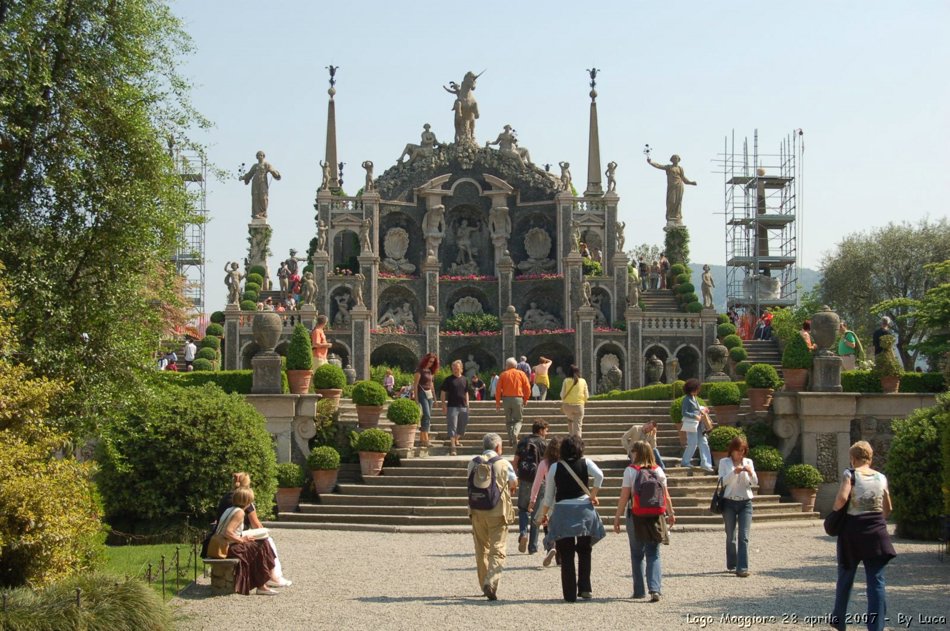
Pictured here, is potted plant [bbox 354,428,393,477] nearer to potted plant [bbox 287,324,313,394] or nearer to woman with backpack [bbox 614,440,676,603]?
potted plant [bbox 287,324,313,394]

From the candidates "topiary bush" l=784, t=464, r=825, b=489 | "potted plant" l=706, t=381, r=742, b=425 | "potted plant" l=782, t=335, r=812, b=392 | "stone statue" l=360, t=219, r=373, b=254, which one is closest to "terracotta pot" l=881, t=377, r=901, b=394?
"potted plant" l=782, t=335, r=812, b=392

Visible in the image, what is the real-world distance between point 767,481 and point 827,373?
8.00 feet

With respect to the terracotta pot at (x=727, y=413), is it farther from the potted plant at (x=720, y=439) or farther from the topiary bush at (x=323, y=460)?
the topiary bush at (x=323, y=460)

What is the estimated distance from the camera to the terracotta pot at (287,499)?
22188 millimetres

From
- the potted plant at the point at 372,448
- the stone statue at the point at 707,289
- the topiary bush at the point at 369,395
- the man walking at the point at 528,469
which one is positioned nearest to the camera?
the man walking at the point at 528,469

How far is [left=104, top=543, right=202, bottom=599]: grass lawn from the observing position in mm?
14477

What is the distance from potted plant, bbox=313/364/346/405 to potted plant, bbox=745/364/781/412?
8.06 m

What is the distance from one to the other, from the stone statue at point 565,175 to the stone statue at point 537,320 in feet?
17.2

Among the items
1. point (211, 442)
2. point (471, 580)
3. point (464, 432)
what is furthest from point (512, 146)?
point (471, 580)

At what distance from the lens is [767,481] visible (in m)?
22.5

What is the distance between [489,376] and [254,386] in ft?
73.0

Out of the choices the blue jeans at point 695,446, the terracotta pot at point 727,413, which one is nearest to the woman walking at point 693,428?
the blue jeans at point 695,446

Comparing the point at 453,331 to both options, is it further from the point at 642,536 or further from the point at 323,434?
the point at 642,536

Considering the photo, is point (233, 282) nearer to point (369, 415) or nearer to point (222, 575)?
point (369, 415)
